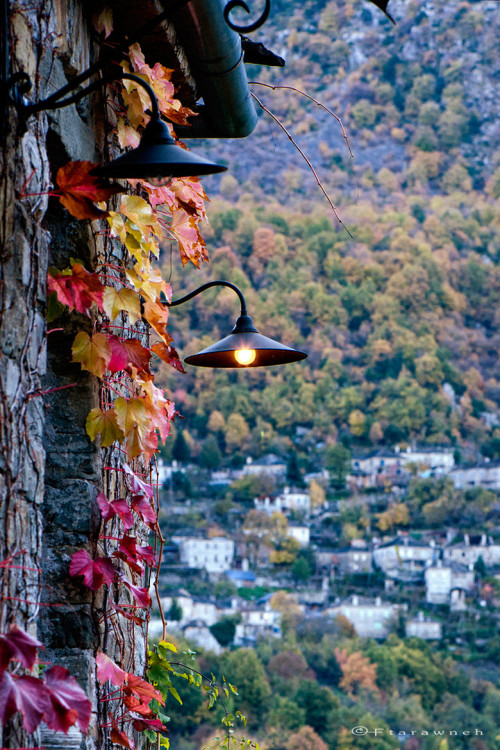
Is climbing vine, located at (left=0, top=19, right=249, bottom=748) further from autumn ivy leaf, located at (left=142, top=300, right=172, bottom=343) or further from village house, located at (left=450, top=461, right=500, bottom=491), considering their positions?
village house, located at (left=450, top=461, right=500, bottom=491)

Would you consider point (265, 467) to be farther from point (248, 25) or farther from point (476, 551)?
point (248, 25)

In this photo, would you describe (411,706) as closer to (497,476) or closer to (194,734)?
(194,734)

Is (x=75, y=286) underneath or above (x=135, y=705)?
above

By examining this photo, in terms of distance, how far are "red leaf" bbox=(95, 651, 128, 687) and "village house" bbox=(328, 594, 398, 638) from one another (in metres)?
34.6

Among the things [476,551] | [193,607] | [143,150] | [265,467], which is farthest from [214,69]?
[265,467]

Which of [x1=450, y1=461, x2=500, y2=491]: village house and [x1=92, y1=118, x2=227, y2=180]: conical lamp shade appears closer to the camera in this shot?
[x1=92, y1=118, x2=227, y2=180]: conical lamp shade

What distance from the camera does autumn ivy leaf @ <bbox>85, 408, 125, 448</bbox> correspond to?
128 centimetres

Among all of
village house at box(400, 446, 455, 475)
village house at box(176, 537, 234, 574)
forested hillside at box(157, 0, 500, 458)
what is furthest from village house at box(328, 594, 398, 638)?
forested hillside at box(157, 0, 500, 458)

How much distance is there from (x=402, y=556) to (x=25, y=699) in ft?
134

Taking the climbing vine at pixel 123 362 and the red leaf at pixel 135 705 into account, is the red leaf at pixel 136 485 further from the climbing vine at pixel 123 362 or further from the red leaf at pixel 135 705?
the red leaf at pixel 135 705

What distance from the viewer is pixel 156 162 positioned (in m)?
1.01

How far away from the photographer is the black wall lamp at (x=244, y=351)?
1666 millimetres

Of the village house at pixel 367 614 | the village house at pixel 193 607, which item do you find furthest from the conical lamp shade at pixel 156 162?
the village house at pixel 367 614

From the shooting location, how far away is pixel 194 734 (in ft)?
78.0
